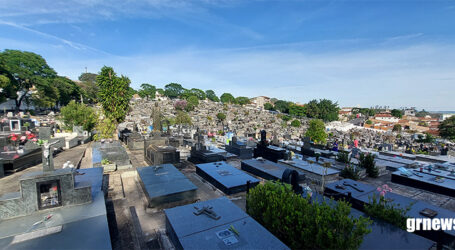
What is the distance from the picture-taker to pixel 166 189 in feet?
26.9

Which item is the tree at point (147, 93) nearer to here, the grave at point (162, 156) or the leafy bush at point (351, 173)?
the grave at point (162, 156)

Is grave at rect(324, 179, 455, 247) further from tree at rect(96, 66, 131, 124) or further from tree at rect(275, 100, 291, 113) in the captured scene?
tree at rect(275, 100, 291, 113)

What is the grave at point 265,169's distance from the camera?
36.4 feet

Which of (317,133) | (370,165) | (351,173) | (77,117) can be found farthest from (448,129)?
(77,117)

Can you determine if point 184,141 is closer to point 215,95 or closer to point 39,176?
point 39,176

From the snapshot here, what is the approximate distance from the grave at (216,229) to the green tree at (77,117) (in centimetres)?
2432

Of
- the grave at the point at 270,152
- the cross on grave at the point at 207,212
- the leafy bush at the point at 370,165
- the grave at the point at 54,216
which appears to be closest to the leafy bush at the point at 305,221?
the cross on grave at the point at 207,212

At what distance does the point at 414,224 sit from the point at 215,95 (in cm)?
13525

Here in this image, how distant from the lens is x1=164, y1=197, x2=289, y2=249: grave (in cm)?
470

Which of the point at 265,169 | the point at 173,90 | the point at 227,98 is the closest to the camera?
the point at 265,169

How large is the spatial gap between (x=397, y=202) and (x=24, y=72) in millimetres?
59690

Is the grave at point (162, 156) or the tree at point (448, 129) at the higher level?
the grave at point (162, 156)

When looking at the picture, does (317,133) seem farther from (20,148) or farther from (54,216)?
(20,148)

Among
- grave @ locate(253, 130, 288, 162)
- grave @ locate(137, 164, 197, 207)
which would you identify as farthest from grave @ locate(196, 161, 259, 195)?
grave @ locate(253, 130, 288, 162)
